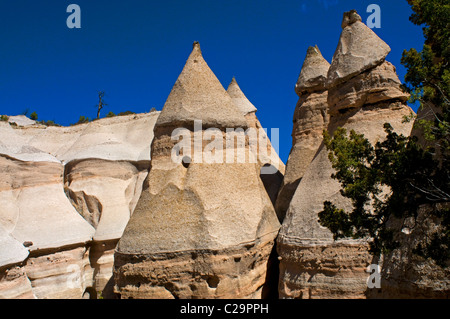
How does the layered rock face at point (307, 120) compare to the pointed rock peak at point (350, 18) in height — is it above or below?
below

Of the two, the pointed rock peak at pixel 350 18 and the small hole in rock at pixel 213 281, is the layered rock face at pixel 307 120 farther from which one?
the small hole in rock at pixel 213 281

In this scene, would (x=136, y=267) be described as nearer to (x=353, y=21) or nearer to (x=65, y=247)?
(x=65, y=247)

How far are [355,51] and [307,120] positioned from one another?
3.69 m

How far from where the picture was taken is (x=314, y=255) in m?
8.34

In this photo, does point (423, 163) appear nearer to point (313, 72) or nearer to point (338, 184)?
point (338, 184)

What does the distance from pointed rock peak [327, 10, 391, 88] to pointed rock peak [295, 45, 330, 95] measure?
111 inches

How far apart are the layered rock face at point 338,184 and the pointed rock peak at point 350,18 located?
3 centimetres

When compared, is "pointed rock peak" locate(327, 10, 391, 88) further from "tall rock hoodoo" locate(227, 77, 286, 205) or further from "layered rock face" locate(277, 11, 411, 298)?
"tall rock hoodoo" locate(227, 77, 286, 205)

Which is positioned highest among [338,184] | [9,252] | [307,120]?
[307,120]

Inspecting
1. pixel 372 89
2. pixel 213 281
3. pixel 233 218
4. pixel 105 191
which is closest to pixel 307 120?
pixel 372 89

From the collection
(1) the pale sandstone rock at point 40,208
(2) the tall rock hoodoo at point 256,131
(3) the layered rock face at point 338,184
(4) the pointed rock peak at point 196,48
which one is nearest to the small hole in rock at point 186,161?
(3) the layered rock face at point 338,184

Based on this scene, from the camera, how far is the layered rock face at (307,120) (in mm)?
12422

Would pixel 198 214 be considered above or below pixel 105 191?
below

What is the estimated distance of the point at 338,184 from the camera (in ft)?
29.1
